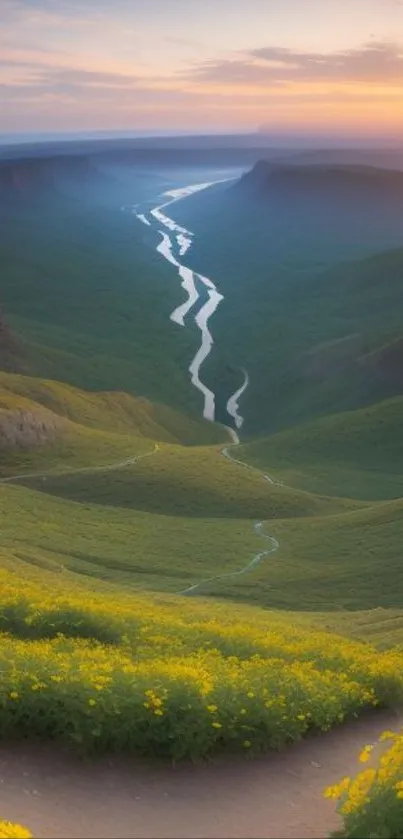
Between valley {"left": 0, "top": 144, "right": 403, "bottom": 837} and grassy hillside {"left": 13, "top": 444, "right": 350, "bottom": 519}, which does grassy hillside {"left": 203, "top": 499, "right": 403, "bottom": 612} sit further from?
grassy hillside {"left": 13, "top": 444, "right": 350, "bottom": 519}

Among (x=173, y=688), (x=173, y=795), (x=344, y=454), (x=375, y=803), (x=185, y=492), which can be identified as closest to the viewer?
(x=375, y=803)

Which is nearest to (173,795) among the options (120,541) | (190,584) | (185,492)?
(190,584)

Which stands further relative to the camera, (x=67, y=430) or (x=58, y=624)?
(x=67, y=430)

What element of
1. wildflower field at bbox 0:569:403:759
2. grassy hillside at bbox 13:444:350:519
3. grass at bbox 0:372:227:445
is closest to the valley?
wildflower field at bbox 0:569:403:759

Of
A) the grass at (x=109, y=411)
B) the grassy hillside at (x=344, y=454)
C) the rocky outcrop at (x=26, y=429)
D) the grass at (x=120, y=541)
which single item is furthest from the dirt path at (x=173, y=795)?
the grass at (x=109, y=411)

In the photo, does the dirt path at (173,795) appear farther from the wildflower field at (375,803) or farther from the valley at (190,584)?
the wildflower field at (375,803)

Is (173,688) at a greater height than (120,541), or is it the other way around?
(173,688)

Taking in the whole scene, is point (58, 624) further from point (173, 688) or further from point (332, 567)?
point (332, 567)
